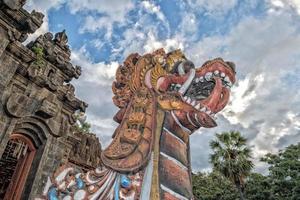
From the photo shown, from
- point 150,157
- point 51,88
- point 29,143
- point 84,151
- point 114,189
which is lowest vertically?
point 114,189

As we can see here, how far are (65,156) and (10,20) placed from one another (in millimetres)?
4299

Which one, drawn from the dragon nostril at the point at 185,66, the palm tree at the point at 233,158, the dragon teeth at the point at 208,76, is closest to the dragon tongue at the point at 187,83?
the dragon nostril at the point at 185,66

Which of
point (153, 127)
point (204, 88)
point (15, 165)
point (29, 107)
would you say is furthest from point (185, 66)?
point (15, 165)

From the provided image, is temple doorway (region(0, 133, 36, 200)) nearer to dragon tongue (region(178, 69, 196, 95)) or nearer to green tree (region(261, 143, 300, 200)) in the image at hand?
dragon tongue (region(178, 69, 196, 95))

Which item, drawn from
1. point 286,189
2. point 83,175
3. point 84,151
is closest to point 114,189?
point 83,175

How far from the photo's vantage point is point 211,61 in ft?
23.0

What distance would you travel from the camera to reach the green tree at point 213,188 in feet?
63.9

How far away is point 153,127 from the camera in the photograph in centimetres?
646

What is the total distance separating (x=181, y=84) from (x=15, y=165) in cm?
527

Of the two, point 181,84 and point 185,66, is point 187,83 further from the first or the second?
point 185,66

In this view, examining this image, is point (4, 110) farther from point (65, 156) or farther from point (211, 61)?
point (211, 61)

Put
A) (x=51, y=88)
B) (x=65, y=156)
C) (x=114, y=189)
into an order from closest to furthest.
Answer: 1. (x=114, y=189)
2. (x=51, y=88)
3. (x=65, y=156)

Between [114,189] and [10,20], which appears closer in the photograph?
[114,189]

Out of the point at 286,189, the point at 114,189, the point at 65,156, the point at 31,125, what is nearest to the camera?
the point at 114,189
